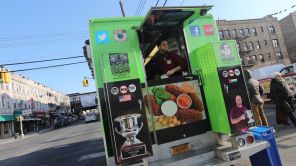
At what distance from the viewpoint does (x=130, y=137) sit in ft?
13.8

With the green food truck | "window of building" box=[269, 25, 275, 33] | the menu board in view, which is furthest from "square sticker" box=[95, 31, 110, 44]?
"window of building" box=[269, 25, 275, 33]

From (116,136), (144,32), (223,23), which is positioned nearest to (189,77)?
(144,32)

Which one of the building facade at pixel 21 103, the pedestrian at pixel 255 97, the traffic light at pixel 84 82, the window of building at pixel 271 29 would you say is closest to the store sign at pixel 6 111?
the building facade at pixel 21 103

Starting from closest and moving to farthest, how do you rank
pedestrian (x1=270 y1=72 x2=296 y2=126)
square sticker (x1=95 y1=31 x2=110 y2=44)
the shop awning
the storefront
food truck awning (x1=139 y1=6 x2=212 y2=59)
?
1. food truck awning (x1=139 y1=6 x2=212 y2=59)
2. square sticker (x1=95 y1=31 x2=110 y2=44)
3. pedestrian (x1=270 y1=72 x2=296 y2=126)
4. the shop awning
5. the storefront

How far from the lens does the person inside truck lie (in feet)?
14.5

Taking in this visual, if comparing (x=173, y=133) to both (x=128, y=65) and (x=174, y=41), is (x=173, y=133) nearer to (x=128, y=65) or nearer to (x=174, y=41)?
(x=128, y=65)

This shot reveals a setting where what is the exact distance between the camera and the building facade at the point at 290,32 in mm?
64944

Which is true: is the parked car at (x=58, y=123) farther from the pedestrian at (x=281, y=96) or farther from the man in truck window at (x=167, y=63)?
the man in truck window at (x=167, y=63)

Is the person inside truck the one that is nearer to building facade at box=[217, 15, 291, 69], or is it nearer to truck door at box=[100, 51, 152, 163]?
truck door at box=[100, 51, 152, 163]

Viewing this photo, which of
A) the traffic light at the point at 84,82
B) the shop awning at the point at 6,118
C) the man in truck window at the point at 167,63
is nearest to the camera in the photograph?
the man in truck window at the point at 167,63

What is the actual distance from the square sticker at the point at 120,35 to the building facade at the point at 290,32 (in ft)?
223

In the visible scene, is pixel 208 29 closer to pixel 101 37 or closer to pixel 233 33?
pixel 101 37

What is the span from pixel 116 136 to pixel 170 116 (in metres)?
1.06

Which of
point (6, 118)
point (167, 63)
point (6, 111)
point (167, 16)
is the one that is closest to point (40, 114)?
point (6, 111)
